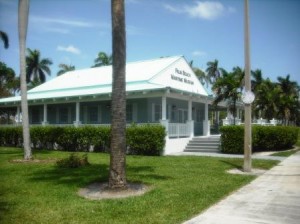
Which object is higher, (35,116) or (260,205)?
(35,116)

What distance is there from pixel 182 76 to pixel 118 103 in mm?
17600

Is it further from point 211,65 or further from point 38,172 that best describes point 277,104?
point 38,172

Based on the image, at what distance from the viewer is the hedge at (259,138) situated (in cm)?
1878

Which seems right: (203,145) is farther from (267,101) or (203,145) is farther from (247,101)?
(267,101)

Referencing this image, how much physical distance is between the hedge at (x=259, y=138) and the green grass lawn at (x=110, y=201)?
4885mm

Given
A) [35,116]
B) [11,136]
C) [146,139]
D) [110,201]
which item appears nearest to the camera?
[110,201]

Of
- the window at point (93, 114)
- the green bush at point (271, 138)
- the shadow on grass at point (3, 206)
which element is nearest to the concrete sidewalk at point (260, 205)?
the shadow on grass at point (3, 206)

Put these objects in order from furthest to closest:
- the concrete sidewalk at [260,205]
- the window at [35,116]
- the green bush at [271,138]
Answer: the window at [35,116] < the green bush at [271,138] < the concrete sidewalk at [260,205]

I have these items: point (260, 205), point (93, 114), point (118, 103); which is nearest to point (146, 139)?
point (93, 114)

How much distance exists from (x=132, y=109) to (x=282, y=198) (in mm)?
16898

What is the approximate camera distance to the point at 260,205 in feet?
23.9

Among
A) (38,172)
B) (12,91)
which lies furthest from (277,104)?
(12,91)

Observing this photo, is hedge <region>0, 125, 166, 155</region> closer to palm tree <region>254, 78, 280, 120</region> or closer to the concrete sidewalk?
the concrete sidewalk

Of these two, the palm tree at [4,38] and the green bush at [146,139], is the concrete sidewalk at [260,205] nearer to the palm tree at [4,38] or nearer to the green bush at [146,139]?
the green bush at [146,139]
